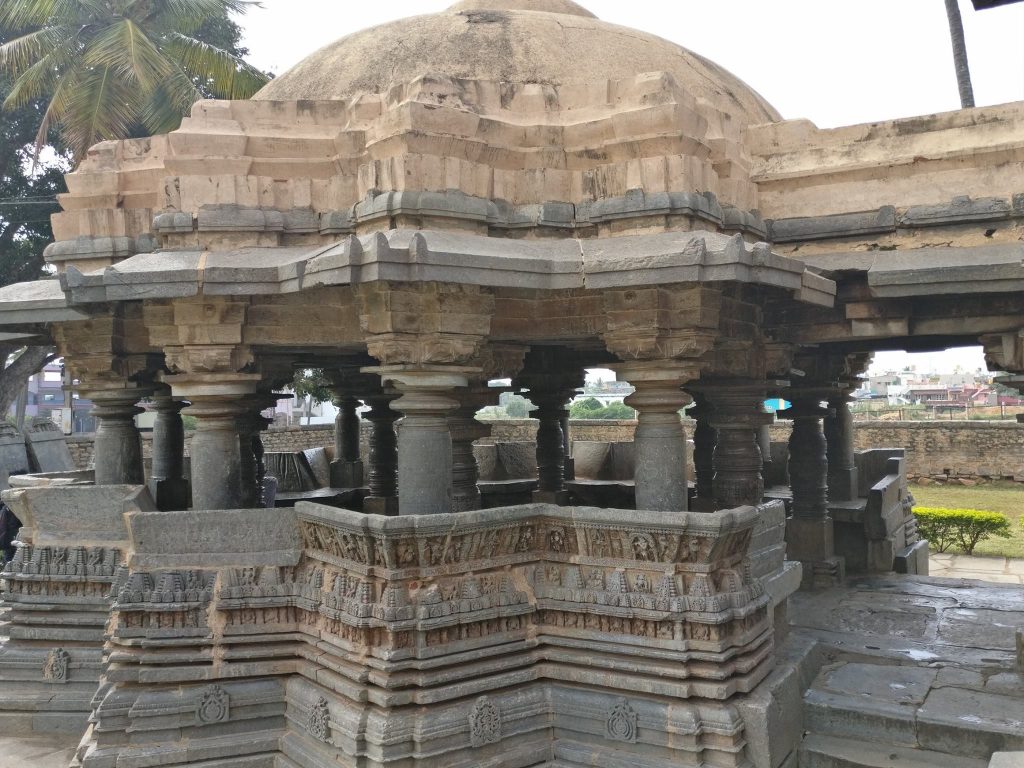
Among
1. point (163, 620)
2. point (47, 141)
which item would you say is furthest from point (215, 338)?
point (47, 141)

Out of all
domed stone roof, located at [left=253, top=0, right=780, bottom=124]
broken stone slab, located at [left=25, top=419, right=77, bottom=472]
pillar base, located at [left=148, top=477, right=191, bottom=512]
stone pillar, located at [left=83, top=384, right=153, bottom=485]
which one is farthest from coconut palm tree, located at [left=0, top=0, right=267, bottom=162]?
domed stone roof, located at [left=253, top=0, right=780, bottom=124]

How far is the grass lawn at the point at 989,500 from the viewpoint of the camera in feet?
43.3

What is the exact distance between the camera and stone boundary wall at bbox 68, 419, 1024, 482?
19.6 metres

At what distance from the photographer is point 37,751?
16.7 ft

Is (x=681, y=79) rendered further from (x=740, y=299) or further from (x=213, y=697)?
(x=213, y=697)

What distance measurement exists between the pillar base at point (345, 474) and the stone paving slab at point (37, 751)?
18.0 ft

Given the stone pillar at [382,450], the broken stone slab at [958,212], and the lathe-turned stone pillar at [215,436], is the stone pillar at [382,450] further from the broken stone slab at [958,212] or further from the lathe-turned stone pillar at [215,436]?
the broken stone slab at [958,212]

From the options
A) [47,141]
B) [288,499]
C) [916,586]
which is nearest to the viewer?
[916,586]

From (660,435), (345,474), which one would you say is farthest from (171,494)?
(660,435)

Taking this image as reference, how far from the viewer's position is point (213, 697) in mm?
4500

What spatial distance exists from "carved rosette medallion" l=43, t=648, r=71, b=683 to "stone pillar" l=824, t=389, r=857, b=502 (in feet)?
24.8

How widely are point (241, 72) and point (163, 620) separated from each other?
12.9 metres

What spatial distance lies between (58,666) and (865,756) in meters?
5.02

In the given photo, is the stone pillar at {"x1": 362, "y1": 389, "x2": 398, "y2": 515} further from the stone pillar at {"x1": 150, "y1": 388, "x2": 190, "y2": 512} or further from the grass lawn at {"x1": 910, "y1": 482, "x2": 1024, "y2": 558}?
the grass lawn at {"x1": 910, "y1": 482, "x2": 1024, "y2": 558}
